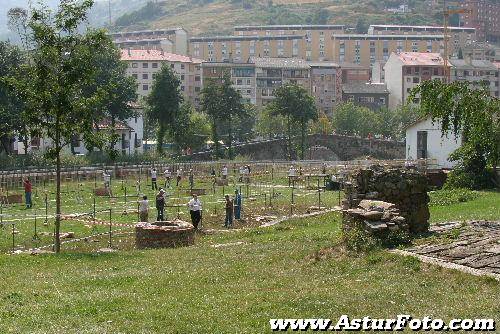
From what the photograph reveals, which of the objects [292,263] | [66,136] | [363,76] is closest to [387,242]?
[292,263]

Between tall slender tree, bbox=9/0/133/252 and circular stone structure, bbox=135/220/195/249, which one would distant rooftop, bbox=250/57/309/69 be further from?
tall slender tree, bbox=9/0/133/252

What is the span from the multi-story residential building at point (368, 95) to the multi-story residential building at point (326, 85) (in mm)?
1663

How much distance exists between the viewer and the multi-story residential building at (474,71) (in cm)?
16250

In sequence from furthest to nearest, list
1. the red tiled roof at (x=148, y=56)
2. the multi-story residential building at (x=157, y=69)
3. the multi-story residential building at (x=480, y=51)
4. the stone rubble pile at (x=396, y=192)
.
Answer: the multi-story residential building at (x=480, y=51)
the red tiled roof at (x=148, y=56)
the multi-story residential building at (x=157, y=69)
the stone rubble pile at (x=396, y=192)

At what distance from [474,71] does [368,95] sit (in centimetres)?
2000

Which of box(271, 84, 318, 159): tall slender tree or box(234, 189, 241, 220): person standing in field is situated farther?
box(271, 84, 318, 159): tall slender tree

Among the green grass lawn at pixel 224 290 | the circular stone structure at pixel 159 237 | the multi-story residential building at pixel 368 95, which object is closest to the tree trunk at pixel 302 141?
the multi-story residential building at pixel 368 95

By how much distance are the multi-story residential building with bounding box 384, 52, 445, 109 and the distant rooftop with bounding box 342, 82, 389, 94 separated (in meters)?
1.97

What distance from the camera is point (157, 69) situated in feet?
515

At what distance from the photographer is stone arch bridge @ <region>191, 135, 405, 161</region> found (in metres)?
108

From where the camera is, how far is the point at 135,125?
104312 millimetres

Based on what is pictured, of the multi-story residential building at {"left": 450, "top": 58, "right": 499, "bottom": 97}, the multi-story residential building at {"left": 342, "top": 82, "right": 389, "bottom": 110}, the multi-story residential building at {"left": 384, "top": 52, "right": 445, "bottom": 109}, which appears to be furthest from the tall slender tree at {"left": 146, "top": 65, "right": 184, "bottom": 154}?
A: the multi-story residential building at {"left": 450, "top": 58, "right": 499, "bottom": 97}

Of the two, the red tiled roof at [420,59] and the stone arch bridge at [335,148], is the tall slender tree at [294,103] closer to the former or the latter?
the stone arch bridge at [335,148]

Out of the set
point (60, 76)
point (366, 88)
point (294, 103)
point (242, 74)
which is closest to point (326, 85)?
point (366, 88)
